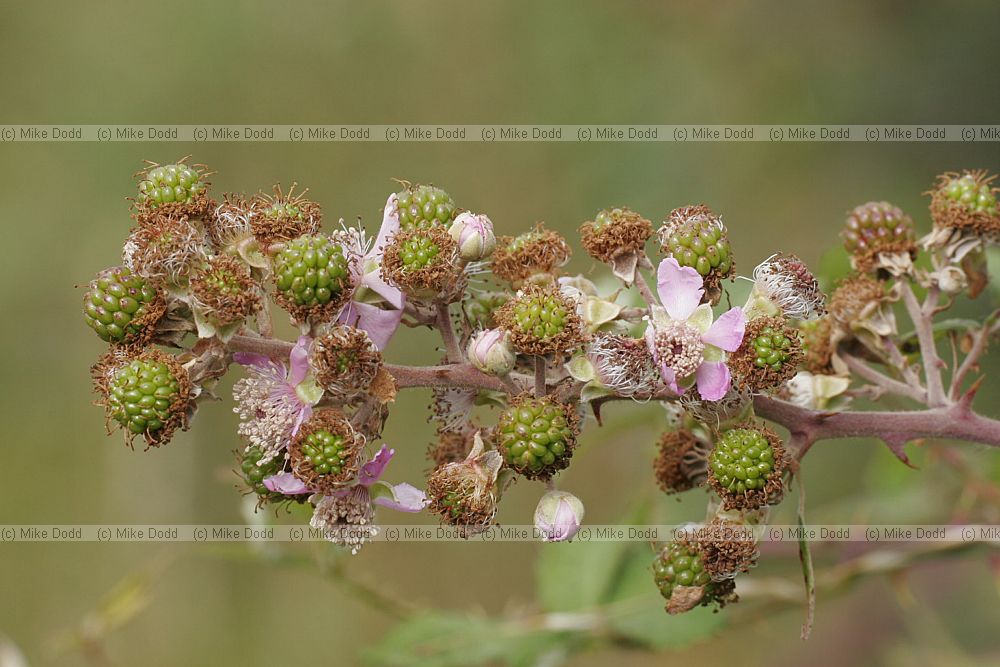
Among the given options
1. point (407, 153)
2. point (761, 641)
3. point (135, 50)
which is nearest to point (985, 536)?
point (761, 641)

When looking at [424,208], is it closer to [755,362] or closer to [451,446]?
[451,446]

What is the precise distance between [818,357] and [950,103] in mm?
3612

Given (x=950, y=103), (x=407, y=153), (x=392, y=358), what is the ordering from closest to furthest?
(x=950, y=103) < (x=392, y=358) < (x=407, y=153)

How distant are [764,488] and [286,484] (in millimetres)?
946

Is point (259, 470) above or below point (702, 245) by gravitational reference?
below

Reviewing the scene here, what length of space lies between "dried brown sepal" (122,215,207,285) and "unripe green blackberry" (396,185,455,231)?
0.42 meters

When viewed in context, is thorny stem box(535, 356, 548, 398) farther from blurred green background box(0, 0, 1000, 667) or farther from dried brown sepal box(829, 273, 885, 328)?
blurred green background box(0, 0, 1000, 667)

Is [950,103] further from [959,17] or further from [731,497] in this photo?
[731,497]

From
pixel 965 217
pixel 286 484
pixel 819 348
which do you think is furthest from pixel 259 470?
pixel 965 217

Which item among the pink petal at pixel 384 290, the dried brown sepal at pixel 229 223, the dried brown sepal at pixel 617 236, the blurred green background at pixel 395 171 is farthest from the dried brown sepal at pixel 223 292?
the blurred green background at pixel 395 171

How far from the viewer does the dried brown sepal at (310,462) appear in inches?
69.9

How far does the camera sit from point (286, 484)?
187 cm

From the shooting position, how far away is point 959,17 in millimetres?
4988

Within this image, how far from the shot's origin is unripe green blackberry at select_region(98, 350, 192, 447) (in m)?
1.75
